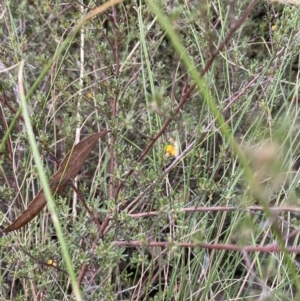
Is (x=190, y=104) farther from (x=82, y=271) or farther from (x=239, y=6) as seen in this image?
(x=82, y=271)

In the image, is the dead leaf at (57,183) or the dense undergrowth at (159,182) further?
the dead leaf at (57,183)

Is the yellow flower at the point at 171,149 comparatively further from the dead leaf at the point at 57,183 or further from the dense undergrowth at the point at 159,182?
the dead leaf at the point at 57,183


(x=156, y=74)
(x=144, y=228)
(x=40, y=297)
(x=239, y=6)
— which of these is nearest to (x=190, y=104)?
(x=156, y=74)

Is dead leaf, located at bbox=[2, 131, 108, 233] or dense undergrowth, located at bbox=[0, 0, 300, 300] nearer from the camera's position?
dense undergrowth, located at bbox=[0, 0, 300, 300]

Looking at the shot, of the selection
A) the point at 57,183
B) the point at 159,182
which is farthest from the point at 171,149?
the point at 57,183

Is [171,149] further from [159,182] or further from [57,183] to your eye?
[57,183]

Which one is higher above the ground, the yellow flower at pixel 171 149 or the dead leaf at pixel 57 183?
the dead leaf at pixel 57 183

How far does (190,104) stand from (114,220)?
52 centimetres

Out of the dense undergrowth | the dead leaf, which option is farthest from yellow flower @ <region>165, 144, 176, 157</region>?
the dead leaf

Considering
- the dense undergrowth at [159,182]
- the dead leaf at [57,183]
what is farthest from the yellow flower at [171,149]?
the dead leaf at [57,183]

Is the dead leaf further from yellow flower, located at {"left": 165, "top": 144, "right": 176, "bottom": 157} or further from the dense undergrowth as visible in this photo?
yellow flower, located at {"left": 165, "top": 144, "right": 176, "bottom": 157}

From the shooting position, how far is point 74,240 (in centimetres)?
100

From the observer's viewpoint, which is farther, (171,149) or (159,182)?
(171,149)

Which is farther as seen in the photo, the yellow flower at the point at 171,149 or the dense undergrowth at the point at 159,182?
the yellow flower at the point at 171,149
